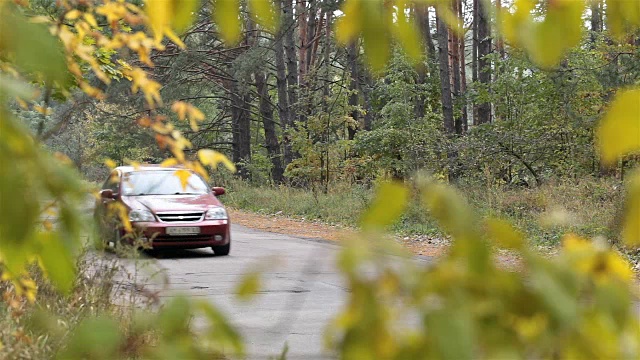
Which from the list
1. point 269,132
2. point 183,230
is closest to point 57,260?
point 183,230

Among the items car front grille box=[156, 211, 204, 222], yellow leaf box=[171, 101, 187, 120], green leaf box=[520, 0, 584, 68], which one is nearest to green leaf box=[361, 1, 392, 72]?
green leaf box=[520, 0, 584, 68]

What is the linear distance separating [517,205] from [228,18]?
20633 mm

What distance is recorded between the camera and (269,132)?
4362 cm

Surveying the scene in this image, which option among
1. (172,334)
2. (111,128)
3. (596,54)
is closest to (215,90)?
(111,128)

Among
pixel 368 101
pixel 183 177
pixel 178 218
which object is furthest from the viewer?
pixel 368 101

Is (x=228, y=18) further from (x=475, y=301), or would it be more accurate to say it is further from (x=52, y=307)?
(x=52, y=307)

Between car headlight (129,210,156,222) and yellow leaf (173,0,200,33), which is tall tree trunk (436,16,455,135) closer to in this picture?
car headlight (129,210,156,222)

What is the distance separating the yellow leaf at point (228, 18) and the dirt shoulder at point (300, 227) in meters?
15.2

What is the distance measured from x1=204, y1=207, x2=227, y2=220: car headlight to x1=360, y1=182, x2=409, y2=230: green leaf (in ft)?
51.7

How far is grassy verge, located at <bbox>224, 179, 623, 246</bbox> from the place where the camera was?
17344mm

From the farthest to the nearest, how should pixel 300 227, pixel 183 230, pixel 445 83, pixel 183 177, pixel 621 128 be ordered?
1. pixel 445 83
2. pixel 300 227
3. pixel 183 230
4. pixel 183 177
5. pixel 621 128

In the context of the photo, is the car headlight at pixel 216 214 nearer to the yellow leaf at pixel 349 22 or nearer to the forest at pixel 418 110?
the forest at pixel 418 110

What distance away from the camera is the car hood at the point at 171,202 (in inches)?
652

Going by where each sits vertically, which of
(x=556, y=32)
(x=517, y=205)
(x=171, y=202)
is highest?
(x=556, y=32)
